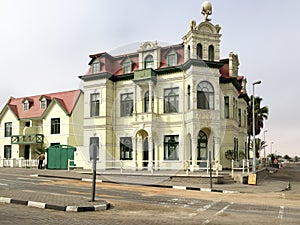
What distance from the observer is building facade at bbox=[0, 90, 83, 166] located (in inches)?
1545

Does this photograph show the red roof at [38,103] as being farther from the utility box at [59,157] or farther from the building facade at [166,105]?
the utility box at [59,157]

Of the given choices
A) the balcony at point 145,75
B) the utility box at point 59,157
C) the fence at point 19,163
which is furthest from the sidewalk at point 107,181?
the fence at point 19,163

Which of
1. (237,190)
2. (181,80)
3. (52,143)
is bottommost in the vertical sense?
(237,190)

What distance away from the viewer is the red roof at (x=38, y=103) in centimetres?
4003

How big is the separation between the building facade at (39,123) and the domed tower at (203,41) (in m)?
12.9

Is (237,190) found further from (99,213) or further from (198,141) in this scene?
(99,213)

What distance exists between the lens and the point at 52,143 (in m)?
40.2

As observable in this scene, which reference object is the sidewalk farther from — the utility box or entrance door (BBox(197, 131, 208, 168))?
the utility box

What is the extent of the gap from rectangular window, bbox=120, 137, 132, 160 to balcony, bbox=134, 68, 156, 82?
5.58 metres

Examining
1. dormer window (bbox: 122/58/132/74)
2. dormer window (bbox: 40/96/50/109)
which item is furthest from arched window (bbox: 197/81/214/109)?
dormer window (bbox: 40/96/50/109)

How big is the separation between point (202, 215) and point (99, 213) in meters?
3.28

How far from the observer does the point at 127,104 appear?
1315 inches

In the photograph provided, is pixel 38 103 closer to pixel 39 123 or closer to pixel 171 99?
pixel 39 123

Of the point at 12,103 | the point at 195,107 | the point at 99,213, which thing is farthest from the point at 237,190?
the point at 12,103
